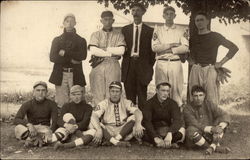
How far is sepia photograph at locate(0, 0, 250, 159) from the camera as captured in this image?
4.03 meters

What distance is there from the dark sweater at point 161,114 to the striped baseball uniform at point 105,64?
0.67 meters

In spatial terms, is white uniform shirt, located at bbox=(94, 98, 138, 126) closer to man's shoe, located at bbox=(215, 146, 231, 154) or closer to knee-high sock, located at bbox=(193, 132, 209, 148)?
knee-high sock, located at bbox=(193, 132, 209, 148)

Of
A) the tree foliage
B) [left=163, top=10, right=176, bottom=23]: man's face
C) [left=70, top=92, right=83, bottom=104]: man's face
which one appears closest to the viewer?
[left=70, top=92, right=83, bottom=104]: man's face

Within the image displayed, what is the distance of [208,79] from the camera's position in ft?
14.9

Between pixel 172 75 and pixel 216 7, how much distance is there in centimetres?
122

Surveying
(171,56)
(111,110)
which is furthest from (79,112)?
(171,56)

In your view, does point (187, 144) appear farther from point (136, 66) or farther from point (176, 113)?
point (136, 66)

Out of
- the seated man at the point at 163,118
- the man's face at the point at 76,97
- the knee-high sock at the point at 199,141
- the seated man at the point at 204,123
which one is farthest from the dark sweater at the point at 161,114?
the man's face at the point at 76,97

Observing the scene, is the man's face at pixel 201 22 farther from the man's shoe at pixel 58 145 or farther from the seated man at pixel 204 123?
the man's shoe at pixel 58 145

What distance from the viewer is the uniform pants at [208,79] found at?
4.54 metres

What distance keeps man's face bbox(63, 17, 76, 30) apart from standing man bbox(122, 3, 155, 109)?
0.68 m

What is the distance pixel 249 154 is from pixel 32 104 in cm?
266

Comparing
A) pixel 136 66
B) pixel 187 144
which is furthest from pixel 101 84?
pixel 187 144

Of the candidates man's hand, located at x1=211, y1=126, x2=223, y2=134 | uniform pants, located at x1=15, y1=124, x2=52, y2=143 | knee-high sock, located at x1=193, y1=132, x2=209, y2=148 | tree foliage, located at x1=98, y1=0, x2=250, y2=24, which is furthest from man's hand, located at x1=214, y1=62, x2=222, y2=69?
uniform pants, located at x1=15, y1=124, x2=52, y2=143
